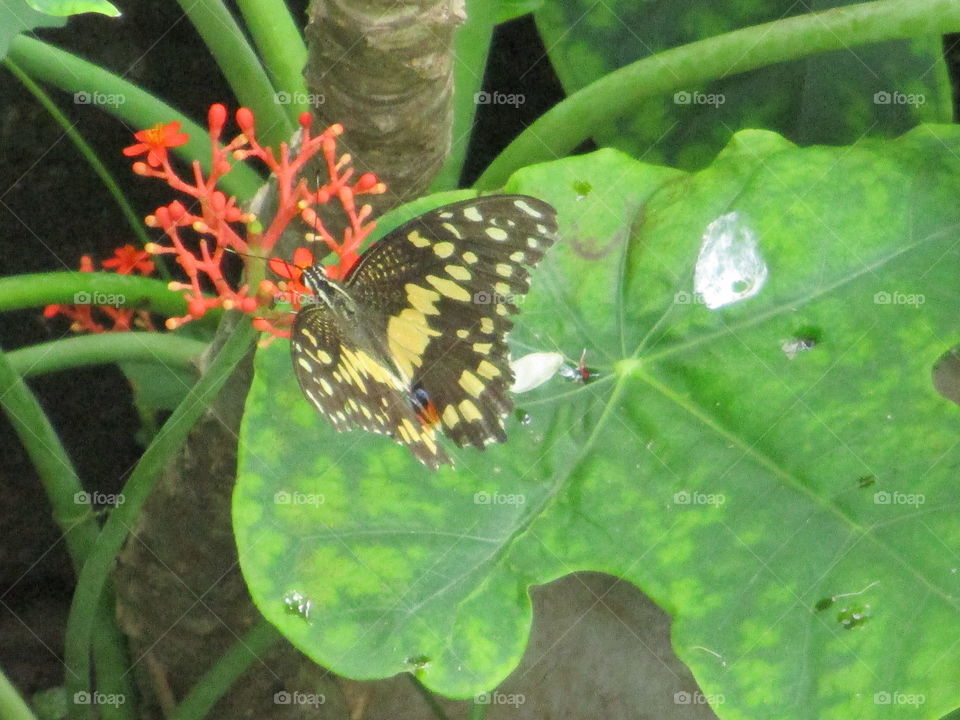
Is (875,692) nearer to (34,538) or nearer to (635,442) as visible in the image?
(635,442)

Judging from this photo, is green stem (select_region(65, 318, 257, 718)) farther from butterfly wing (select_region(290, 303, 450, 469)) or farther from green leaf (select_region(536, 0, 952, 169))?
green leaf (select_region(536, 0, 952, 169))

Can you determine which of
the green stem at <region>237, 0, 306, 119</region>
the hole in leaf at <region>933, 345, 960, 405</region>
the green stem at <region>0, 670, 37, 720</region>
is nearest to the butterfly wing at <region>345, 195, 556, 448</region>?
the green stem at <region>237, 0, 306, 119</region>

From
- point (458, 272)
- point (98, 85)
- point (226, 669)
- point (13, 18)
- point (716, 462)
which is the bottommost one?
point (226, 669)

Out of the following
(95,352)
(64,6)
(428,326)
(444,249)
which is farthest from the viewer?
(95,352)

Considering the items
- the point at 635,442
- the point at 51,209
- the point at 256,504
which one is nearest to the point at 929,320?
the point at 635,442

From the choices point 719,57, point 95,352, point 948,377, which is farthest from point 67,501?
point 948,377

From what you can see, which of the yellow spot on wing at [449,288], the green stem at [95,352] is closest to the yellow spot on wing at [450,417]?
the yellow spot on wing at [449,288]

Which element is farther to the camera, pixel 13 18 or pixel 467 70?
pixel 467 70

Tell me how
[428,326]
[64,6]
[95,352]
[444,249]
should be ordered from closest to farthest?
[64,6] → [444,249] → [428,326] → [95,352]

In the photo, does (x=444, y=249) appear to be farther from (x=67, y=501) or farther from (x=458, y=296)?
(x=67, y=501)
